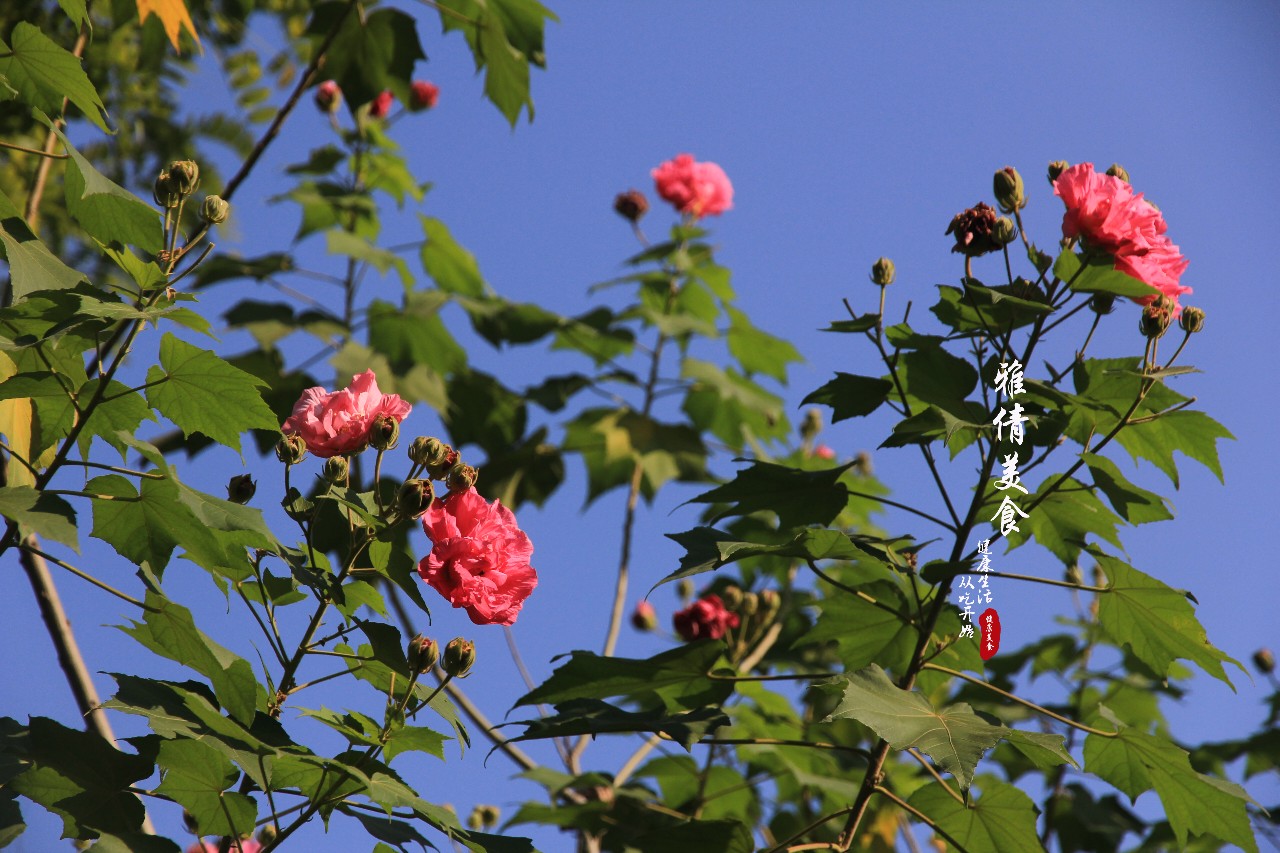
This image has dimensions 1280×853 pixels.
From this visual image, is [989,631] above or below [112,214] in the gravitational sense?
below

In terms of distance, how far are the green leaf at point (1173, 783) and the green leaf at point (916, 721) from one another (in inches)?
16.6

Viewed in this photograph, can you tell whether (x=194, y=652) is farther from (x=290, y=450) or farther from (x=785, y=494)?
(x=785, y=494)

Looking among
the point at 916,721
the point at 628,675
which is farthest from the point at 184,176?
the point at 916,721

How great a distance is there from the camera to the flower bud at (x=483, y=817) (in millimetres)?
2988

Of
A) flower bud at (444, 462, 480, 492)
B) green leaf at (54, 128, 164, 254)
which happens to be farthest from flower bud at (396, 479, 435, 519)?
green leaf at (54, 128, 164, 254)

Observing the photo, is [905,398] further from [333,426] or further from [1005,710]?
[1005,710]

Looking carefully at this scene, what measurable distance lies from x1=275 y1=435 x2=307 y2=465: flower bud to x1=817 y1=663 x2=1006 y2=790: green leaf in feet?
2.56

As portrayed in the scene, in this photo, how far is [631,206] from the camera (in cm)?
438

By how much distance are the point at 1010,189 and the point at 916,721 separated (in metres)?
0.92

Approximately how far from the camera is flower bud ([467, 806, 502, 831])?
299 cm

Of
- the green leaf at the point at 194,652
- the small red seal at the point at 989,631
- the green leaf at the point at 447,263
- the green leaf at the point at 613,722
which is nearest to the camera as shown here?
the green leaf at the point at 194,652

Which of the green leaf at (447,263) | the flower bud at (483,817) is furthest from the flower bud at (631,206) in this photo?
the flower bud at (483,817)

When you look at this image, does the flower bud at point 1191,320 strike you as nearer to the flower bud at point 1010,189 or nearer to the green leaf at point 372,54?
the flower bud at point 1010,189

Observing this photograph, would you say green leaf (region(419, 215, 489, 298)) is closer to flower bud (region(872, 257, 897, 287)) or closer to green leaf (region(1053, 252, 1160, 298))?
flower bud (region(872, 257, 897, 287))
